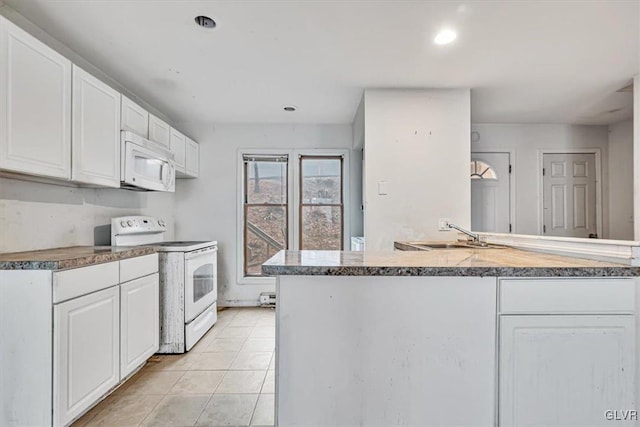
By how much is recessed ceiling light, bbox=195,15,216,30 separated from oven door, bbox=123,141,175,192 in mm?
1095

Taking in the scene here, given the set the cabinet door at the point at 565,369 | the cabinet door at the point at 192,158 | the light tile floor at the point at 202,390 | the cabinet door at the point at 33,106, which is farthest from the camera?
the cabinet door at the point at 192,158

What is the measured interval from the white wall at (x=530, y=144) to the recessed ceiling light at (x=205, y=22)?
3524 millimetres

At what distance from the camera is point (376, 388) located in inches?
51.5

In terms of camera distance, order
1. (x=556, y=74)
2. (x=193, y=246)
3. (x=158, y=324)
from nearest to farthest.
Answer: (x=158, y=324) < (x=556, y=74) < (x=193, y=246)

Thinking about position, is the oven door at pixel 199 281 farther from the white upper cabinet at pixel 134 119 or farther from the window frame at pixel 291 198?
the white upper cabinet at pixel 134 119

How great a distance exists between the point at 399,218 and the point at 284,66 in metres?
1.71

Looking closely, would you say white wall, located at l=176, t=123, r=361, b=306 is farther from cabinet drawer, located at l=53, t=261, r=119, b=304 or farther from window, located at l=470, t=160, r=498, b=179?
cabinet drawer, located at l=53, t=261, r=119, b=304

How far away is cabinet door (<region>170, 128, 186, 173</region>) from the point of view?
349 cm

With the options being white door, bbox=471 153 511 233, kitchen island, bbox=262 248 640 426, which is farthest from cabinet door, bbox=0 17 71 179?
white door, bbox=471 153 511 233

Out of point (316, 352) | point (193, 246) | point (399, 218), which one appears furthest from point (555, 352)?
point (193, 246)

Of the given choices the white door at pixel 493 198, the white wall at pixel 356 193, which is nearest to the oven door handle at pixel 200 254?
the white wall at pixel 356 193

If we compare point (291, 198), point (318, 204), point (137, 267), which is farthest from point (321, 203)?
point (137, 267)

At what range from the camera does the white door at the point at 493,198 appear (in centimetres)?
425

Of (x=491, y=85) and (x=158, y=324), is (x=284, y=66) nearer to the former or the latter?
(x=491, y=85)
